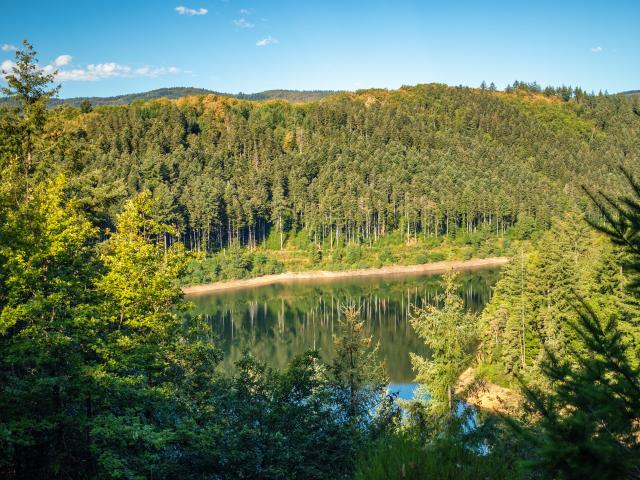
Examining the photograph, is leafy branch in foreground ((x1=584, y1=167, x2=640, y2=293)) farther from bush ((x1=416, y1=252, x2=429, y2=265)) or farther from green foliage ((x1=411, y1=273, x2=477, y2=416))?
bush ((x1=416, y1=252, x2=429, y2=265))

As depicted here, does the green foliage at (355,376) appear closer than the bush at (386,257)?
Yes

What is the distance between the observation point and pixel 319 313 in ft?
267

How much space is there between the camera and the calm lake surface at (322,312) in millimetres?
59969

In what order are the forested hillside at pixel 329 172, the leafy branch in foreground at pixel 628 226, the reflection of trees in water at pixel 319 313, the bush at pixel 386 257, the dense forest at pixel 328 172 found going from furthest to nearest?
the forested hillside at pixel 329 172
the dense forest at pixel 328 172
the bush at pixel 386 257
the reflection of trees in water at pixel 319 313
the leafy branch in foreground at pixel 628 226

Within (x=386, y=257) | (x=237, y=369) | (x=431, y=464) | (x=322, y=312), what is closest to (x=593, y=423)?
(x=431, y=464)

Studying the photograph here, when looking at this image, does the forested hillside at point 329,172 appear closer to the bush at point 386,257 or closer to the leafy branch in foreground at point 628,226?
the bush at point 386,257

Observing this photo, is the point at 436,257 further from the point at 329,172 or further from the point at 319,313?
the point at 319,313

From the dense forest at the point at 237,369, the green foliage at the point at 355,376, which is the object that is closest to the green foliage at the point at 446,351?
the dense forest at the point at 237,369

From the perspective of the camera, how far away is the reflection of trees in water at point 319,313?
200 feet

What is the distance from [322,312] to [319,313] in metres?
0.81

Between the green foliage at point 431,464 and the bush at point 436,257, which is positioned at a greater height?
the green foliage at point 431,464

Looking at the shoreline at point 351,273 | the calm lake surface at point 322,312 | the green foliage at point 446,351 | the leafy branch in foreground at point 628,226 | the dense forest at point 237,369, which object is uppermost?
the leafy branch in foreground at point 628,226

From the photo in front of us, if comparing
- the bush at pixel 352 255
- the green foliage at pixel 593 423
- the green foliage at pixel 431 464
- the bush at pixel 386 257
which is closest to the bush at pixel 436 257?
the bush at pixel 386 257

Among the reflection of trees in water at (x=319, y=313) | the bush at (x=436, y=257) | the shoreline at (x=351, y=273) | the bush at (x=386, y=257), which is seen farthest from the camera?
the bush at (x=436, y=257)
